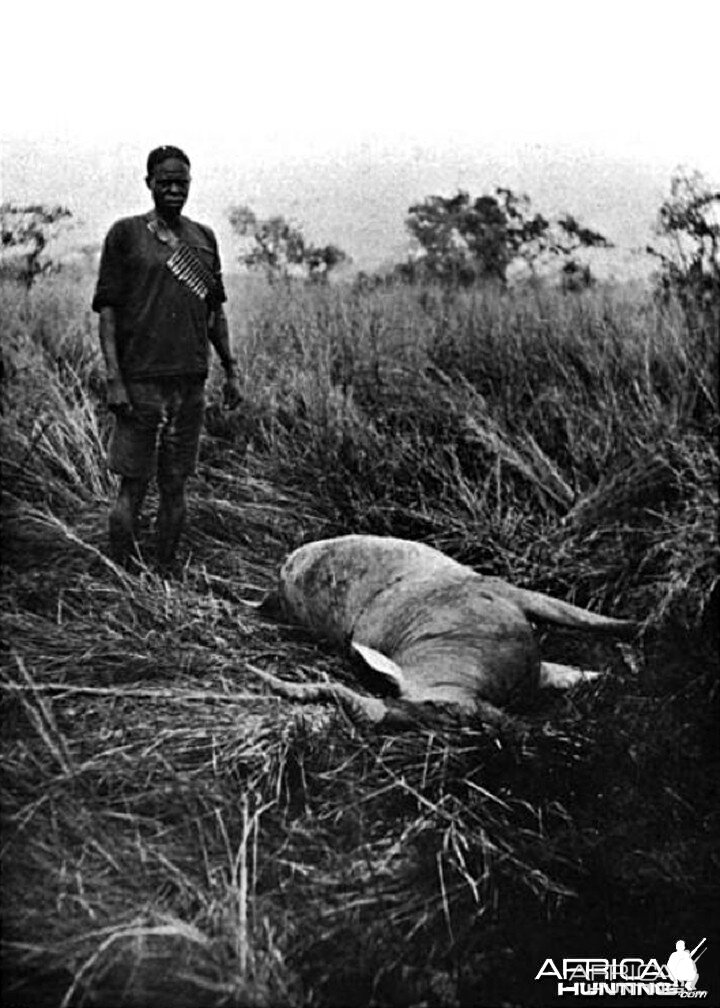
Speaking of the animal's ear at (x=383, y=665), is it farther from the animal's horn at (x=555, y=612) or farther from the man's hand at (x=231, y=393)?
the man's hand at (x=231, y=393)

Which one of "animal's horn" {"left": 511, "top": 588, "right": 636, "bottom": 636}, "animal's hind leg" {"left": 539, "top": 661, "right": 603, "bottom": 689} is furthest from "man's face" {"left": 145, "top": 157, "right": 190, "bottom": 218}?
"animal's hind leg" {"left": 539, "top": 661, "right": 603, "bottom": 689}

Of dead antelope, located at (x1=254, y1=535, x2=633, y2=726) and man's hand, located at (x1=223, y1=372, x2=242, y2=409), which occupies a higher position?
man's hand, located at (x1=223, y1=372, x2=242, y2=409)

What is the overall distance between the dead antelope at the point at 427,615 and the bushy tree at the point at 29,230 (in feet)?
3.22

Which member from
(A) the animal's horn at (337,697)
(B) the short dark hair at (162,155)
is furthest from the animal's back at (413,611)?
(B) the short dark hair at (162,155)

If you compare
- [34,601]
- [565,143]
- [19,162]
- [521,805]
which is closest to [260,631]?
[34,601]

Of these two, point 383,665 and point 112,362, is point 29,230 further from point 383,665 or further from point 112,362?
point 383,665

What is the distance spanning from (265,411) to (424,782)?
102cm

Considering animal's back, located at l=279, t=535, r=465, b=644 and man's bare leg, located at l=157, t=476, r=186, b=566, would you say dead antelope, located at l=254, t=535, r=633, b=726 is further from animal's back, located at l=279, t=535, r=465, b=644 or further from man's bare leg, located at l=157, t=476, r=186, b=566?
man's bare leg, located at l=157, t=476, r=186, b=566

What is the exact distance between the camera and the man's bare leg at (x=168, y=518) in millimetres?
3139

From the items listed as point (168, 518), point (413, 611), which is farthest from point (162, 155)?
point (413, 611)

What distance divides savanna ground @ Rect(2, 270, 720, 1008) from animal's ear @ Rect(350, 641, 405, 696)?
0.40ft

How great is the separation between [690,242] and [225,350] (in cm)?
139

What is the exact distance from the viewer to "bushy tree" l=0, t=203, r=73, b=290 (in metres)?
3.18

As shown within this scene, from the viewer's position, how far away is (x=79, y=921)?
2668 mm
